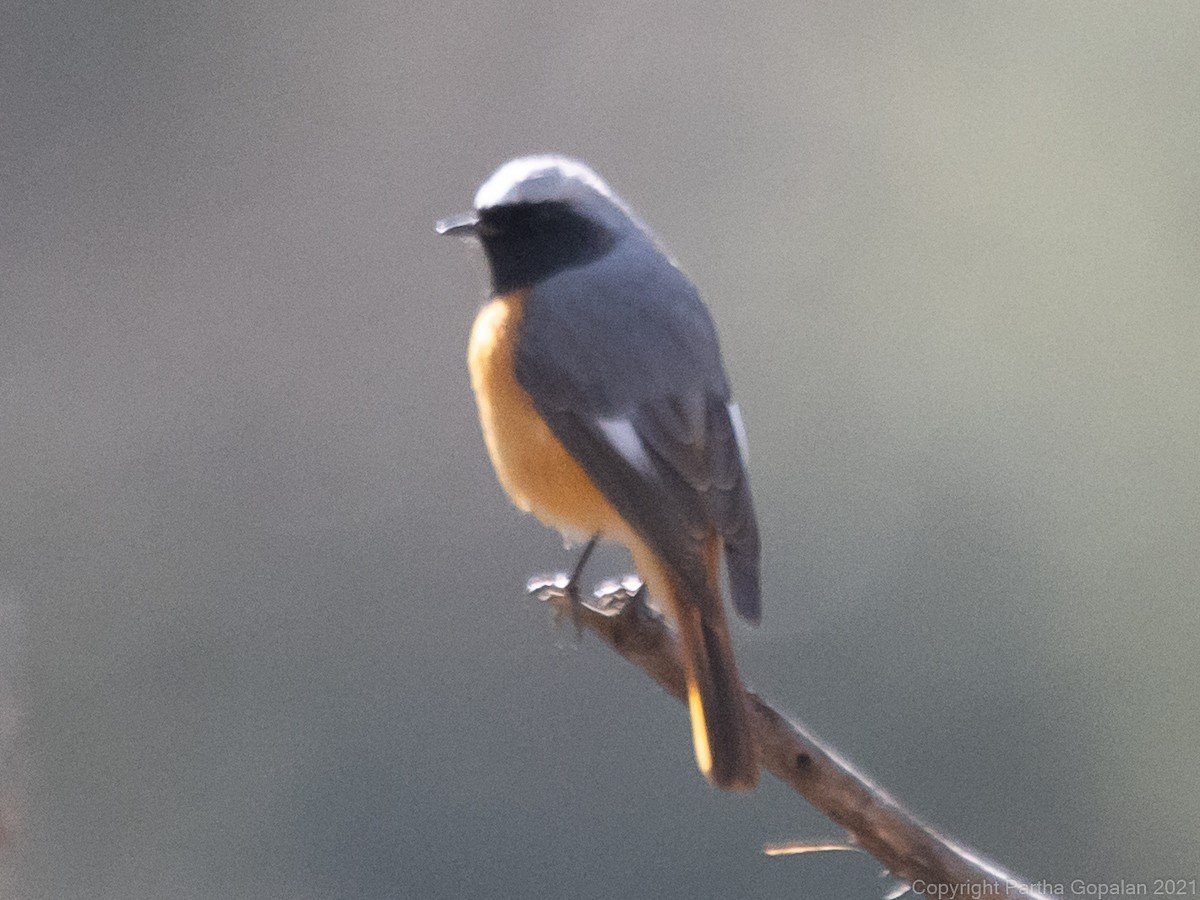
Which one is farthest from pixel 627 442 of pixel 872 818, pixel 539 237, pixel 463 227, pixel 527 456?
pixel 872 818

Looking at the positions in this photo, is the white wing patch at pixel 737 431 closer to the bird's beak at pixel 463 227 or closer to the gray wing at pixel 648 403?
the gray wing at pixel 648 403

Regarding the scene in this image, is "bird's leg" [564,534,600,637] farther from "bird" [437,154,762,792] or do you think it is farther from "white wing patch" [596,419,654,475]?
"white wing patch" [596,419,654,475]

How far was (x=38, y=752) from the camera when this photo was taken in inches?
242

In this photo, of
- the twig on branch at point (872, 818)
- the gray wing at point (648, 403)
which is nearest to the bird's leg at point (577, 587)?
the gray wing at point (648, 403)

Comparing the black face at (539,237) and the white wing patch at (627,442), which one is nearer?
the white wing patch at (627,442)

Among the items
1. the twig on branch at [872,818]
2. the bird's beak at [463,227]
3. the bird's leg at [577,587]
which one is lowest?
the twig on branch at [872,818]

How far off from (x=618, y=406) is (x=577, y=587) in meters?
0.34

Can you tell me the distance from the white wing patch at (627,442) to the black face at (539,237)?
52 centimetres

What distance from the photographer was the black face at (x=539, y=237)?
11.3 ft

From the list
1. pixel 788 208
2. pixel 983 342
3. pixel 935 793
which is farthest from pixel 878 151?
pixel 935 793

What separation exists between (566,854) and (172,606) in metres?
2.29

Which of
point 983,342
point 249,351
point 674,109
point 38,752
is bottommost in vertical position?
point 38,752

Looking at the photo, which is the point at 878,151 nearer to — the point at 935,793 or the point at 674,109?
the point at 674,109

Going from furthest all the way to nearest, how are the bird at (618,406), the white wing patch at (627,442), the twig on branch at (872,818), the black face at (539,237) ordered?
the black face at (539,237) < the white wing patch at (627,442) < the bird at (618,406) < the twig on branch at (872,818)
